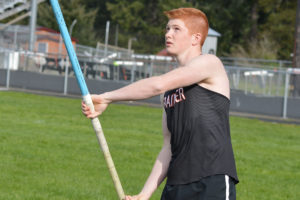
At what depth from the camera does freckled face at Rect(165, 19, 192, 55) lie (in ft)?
12.8

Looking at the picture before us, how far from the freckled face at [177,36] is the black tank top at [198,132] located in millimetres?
241

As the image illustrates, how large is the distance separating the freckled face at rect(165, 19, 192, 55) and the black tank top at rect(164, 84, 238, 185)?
0.24m

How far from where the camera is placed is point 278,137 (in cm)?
1575

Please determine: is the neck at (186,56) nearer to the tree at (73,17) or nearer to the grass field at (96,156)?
the grass field at (96,156)

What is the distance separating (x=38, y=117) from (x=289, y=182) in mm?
7878

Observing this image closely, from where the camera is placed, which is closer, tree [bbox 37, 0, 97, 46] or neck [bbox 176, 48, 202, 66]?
neck [bbox 176, 48, 202, 66]

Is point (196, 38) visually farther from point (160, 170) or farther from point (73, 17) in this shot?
point (73, 17)

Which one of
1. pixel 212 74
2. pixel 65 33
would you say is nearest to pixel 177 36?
pixel 212 74

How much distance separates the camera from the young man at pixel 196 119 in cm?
389

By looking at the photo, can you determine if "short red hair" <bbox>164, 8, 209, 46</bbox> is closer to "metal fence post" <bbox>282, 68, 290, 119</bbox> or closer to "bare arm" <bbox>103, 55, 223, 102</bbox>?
"bare arm" <bbox>103, 55, 223, 102</bbox>

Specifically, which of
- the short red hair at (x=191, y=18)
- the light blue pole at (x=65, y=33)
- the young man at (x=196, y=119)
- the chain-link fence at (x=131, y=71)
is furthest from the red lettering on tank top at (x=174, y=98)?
the chain-link fence at (x=131, y=71)

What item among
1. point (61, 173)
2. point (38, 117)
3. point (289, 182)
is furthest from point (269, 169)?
point (38, 117)

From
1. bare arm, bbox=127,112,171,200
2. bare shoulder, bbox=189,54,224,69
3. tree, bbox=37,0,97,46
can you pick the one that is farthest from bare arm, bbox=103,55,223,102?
tree, bbox=37,0,97,46

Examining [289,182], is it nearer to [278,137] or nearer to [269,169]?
[269,169]
